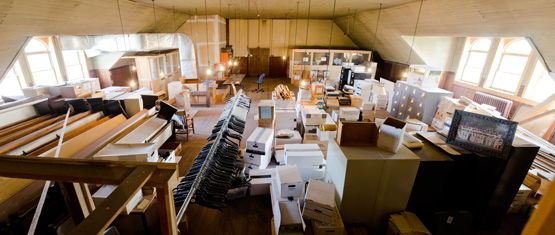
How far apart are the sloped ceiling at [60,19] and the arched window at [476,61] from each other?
9.38 meters

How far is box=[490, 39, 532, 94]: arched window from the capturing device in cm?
568

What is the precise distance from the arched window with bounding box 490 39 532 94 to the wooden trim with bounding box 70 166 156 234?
8136mm

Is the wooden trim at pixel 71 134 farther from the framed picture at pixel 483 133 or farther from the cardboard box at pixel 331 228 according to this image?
the framed picture at pixel 483 133

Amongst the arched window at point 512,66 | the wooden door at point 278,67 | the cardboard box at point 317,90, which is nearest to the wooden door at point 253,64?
the wooden door at point 278,67

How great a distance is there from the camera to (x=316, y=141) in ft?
14.7

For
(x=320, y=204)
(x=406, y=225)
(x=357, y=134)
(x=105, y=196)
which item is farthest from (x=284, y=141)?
(x=105, y=196)

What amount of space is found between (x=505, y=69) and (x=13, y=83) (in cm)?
1270

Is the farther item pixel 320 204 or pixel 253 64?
pixel 253 64

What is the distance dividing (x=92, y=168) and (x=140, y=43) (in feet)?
25.2

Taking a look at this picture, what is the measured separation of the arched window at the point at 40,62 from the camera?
6.34 metres

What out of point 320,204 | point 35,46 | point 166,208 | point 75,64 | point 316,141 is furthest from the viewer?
point 75,64

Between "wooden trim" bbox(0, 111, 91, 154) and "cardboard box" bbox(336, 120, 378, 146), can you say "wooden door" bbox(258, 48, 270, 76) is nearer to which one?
"wooden trim" bbox(0, 111, 91, 154)

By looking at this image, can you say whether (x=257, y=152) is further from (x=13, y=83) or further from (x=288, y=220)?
(x=13, y=83)

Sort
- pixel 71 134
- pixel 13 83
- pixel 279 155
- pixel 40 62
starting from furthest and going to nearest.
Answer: pixel 40 62 < pixel 13 83 < pixel 279 155 < pixel 71 134
